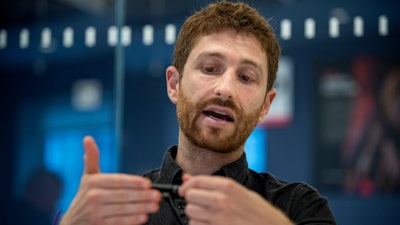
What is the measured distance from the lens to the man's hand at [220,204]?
3.42ft

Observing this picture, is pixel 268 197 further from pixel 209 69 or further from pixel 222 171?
pixel 209 69

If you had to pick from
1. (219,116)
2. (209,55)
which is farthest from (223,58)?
(219,116)

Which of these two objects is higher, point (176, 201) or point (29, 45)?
point (29, 45)

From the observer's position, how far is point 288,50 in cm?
294

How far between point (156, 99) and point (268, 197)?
1.68 metres

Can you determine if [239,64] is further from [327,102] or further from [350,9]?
[350,9]

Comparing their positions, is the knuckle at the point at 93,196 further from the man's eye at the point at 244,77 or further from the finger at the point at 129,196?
the man's eye at the point at 244,77

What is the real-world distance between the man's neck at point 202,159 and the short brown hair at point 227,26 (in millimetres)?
237

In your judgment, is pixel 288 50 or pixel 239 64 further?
pixel 288 50

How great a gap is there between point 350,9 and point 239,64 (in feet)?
5.31

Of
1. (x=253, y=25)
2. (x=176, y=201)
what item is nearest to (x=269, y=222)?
(x=176, y=201)

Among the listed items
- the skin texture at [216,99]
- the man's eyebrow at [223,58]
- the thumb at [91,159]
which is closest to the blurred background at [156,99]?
the skin texture at [216,99]

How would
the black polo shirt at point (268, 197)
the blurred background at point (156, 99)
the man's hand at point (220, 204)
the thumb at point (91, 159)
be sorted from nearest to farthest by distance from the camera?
the man's hand at point (220, 204), the thumb at point (91, 159), the black polo shirt at point (268, 197), the blurred background at point (156, 99)

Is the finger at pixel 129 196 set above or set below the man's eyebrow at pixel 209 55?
below
